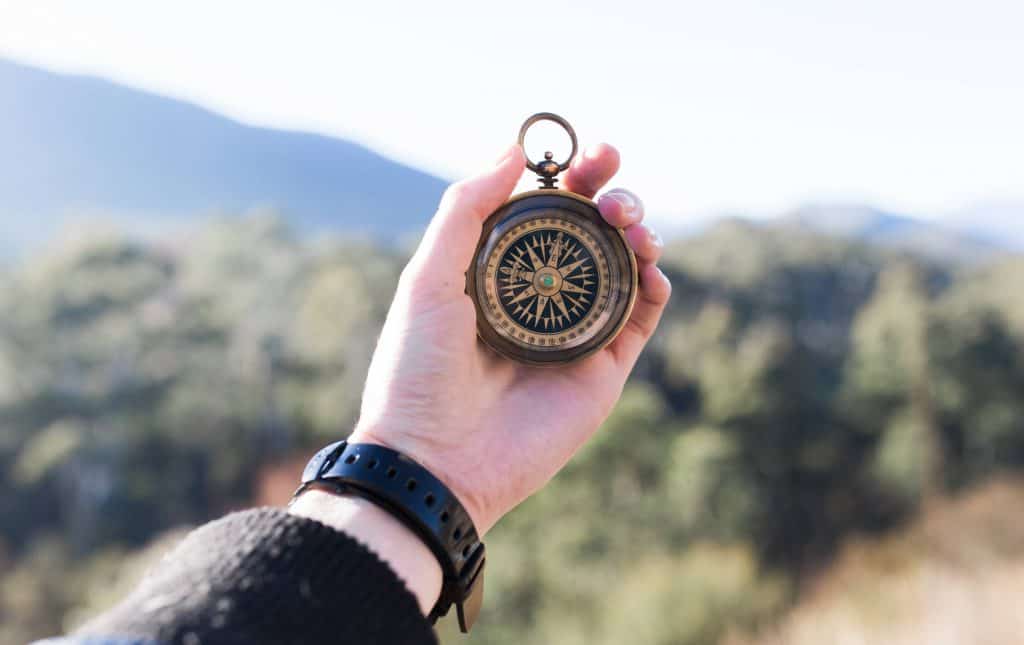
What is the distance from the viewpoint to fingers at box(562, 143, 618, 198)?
11.1 feet

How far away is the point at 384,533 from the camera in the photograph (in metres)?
2.38

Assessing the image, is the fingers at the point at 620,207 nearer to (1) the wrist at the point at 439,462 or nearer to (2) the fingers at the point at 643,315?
(2) the fingers at the point at 643,315

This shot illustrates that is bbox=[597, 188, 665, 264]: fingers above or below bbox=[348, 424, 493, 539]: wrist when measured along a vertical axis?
above

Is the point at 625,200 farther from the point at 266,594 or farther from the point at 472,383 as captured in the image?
the point at 266,594

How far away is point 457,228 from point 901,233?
52120 mm

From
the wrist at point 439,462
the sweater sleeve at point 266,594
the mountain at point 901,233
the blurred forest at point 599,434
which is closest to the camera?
the sweater sleeve at point 266,594

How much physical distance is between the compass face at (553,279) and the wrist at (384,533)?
1.05 meters

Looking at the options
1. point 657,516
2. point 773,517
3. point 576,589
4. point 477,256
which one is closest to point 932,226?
point 773,517

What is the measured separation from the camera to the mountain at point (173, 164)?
3697 centimetres

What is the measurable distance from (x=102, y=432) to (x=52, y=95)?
2190cm

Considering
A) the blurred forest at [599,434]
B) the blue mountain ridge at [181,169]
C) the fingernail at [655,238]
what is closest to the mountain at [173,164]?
the blue mountain ridge at [181,169]

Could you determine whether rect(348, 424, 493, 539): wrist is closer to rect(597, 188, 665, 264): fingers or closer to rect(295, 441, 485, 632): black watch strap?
rect(295, 441, 485, 632): black watch strap

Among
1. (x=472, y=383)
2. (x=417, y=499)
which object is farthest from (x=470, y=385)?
(x=417, y=499)

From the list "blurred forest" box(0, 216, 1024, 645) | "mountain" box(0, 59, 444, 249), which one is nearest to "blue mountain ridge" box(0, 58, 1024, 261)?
"mountain" box(0, 59, 444, 249)
